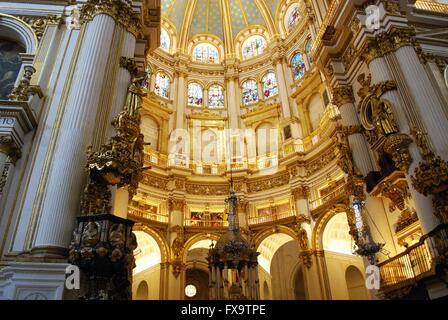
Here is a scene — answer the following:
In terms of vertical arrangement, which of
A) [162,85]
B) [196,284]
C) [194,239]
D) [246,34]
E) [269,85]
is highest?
[246,34]

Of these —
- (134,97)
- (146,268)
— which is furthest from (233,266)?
(146,268)

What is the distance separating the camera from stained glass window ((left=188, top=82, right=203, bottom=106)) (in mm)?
27467

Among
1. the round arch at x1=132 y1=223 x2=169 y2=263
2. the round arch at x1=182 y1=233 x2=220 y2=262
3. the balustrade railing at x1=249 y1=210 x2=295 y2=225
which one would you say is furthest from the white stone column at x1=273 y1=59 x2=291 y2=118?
the round arch at x1=132 y1=223 x2=169 y2=263

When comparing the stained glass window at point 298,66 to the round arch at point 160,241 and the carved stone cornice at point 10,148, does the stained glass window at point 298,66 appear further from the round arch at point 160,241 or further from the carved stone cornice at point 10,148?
the carved stone cornice at point 10,148

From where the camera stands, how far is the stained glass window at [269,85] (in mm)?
26728

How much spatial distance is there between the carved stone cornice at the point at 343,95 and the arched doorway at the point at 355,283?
10.5 m

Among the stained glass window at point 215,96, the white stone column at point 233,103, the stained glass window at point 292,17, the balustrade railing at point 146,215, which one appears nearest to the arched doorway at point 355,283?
the balustrade railing at point 146,215

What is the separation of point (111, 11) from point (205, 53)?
19521 millimetres

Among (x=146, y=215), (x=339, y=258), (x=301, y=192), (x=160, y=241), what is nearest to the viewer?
(x=339, y=258)

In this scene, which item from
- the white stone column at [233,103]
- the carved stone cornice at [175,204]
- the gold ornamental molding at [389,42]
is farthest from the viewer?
the white stone column at [233,103]

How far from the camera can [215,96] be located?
92.2ft

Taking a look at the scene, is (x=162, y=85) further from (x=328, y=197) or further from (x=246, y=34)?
(x=328, y=197)
